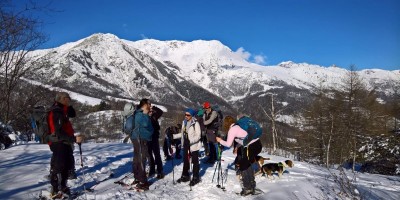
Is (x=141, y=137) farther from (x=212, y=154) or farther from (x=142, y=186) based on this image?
(x=212, y=154)

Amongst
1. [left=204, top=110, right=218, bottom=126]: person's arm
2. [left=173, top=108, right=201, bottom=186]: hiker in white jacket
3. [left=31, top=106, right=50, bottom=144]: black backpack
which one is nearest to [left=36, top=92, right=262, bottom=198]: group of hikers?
[left=173, top=108, right=201, bottom=186]: hiker in white jacket

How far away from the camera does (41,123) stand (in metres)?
7.55

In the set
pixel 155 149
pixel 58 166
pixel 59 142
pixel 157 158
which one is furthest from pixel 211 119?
pixel 58 166

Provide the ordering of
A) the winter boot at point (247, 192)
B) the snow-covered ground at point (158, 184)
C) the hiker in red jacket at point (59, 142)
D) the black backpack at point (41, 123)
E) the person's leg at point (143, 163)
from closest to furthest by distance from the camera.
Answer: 1. the hiker in red jacket at point (59, 142)
2. the black backpack at point (41, 123)
3. the snow-covered ground at point (158, 184)
4. the winter boot at point (247, 192)
5. the person's leg at point (143, 163)

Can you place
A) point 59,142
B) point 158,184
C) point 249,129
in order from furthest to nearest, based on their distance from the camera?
point 158,184, point 249,129, point 59,142

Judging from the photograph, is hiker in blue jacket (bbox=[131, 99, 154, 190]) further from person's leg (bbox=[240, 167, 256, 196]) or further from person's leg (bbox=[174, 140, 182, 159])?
person's leg (bbox=[174, 140, 182, 159])

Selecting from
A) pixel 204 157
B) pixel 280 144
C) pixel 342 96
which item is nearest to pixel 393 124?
pixel 342 96

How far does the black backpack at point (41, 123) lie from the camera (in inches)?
293

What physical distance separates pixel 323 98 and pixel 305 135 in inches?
165

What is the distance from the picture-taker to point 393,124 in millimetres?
31656

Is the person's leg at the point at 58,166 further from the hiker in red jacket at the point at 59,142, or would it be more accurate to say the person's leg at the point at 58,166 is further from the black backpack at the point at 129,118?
the black backpack at the point at 129,118

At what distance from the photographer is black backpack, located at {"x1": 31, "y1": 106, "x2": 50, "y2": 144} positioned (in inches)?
293

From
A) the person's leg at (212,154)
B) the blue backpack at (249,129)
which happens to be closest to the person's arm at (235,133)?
the blue backpack at (249,129)

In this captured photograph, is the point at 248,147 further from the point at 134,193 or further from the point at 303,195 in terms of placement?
the point at 134,193
